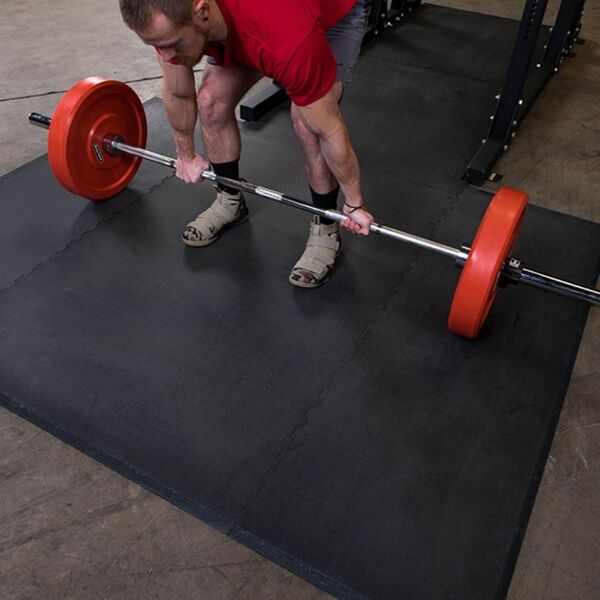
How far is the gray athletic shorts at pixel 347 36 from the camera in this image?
138cm

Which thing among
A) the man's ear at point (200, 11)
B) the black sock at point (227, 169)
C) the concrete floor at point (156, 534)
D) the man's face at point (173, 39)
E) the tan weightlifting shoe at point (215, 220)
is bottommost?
the concrete floor at point (156, 534)

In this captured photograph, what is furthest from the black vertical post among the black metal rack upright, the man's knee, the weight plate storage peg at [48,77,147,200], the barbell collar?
the weight plate storage peg at [48,77,147,200]

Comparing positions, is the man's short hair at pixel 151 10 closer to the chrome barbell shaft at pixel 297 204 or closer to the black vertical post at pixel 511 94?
the chrome barbell shaft at pixel 297 204

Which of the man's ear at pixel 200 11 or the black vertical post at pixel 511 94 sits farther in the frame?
the black vertical post at pixel 511 94

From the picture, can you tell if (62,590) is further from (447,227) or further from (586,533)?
(447,227)

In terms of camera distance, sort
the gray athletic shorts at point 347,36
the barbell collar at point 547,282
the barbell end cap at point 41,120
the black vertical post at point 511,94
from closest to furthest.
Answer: the barbell collar at point 547,282, the gray athletic shorts at point 347,36, the barbell end cap at point 41,120, the black vertical post at point 511,94

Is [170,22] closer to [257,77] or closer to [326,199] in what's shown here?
[257,77]

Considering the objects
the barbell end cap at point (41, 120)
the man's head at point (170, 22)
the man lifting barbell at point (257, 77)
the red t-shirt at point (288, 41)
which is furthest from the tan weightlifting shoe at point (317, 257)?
the barbell end cap at point (41, 120)

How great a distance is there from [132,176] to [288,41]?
102 centimetres

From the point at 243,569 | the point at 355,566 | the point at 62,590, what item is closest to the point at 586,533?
the point at 355,566

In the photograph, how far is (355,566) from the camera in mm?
1064

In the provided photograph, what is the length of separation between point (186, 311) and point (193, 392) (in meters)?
0.28

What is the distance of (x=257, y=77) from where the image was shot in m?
1.56

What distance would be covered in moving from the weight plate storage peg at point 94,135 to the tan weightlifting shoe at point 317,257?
2.27 feet
